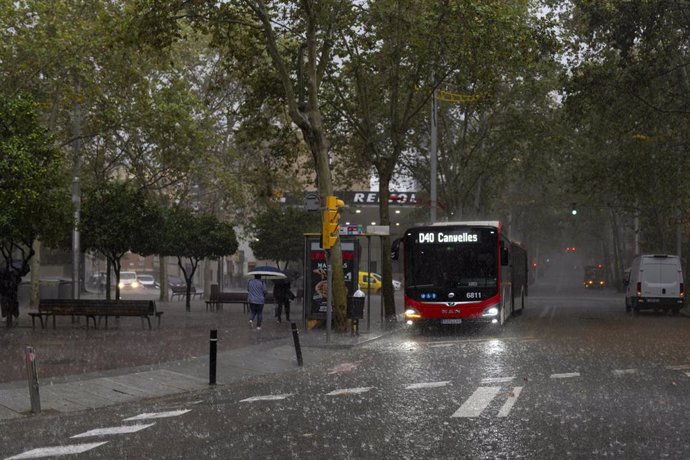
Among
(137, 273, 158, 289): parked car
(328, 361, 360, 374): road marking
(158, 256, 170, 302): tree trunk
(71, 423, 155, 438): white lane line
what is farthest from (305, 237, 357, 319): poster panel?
(137, 273, 158, 289): parked car

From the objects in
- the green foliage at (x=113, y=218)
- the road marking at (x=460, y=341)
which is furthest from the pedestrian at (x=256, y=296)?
the green foliage at (x=113, y=218)

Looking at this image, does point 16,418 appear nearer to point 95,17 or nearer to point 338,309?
point 338,309

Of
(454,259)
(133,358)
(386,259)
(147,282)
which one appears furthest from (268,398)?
(147,282)

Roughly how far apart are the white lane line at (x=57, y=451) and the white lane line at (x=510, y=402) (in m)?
4.51

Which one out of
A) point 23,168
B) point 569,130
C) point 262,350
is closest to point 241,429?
point 262,350

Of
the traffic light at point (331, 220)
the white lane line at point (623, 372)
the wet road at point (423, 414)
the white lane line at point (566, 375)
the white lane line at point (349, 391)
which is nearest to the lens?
the wet road at point (423, 414)

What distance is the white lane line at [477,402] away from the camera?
11.1 m

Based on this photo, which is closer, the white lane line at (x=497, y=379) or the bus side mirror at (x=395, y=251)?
the white lane line at (x=497, y=379)

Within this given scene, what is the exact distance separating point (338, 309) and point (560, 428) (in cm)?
1678

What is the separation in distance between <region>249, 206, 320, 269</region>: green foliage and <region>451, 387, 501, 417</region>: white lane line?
127 ft

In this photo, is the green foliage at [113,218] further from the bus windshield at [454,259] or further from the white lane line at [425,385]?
the white lane line at [425,385]

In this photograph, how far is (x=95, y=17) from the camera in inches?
1356

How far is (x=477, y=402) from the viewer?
1212 centimetres

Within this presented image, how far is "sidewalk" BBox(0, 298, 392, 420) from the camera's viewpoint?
13.9 metres
